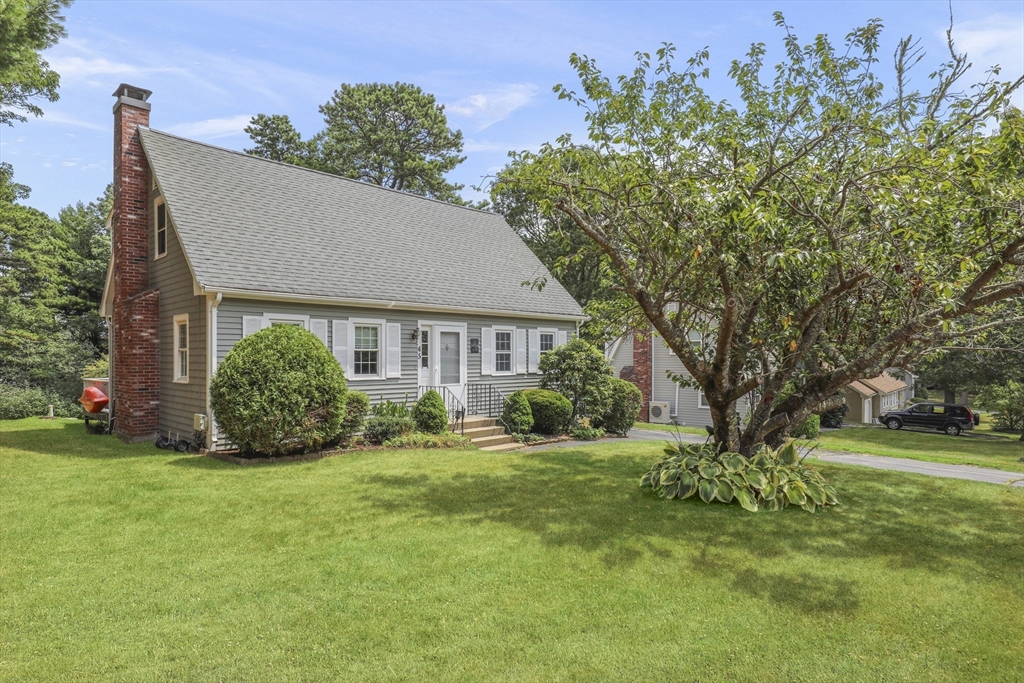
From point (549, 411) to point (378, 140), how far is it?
24.8 meters

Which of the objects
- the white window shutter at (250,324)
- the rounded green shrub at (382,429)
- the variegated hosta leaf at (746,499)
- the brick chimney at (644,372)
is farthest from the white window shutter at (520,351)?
the variegated hosta leaf at (746,499)

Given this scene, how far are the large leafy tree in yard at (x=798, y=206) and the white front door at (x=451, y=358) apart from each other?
7.55 meters

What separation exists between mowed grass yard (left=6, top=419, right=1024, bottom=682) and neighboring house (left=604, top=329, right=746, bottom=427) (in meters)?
15.0

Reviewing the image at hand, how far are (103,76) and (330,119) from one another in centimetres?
2202

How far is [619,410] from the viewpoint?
53.2ft

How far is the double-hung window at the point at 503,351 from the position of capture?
17125 millimetres

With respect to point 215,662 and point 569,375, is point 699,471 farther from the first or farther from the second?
point 569,375

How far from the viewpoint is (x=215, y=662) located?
12.6 ft

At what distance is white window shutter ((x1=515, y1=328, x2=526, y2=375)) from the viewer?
17.6 meters

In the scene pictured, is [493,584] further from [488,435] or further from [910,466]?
[910,466]

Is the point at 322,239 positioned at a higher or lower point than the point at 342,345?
higher

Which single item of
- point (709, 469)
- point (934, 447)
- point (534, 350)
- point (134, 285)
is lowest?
point (934, 447)

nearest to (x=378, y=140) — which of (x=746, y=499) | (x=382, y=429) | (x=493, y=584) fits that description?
(x=382, y=429)

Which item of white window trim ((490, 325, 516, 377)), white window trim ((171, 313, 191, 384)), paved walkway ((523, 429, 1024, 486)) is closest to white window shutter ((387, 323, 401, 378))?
white window trim ((490, 325, 516, 377))
